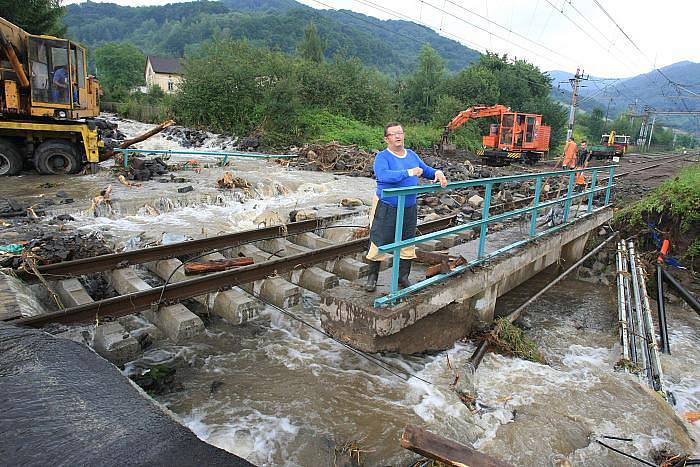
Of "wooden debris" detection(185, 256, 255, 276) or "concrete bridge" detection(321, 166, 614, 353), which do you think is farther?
"wooden debris" detection(185, 256, 255, 276)

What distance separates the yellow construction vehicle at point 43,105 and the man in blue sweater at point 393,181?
12.4m

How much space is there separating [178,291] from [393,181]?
2.73 m

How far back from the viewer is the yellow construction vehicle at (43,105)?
12.4 m

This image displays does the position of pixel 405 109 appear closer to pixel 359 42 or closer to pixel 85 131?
pixel 85 131

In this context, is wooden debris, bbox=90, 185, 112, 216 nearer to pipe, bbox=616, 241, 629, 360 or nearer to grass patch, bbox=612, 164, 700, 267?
pipe, bbox=616, 241, 629, 360

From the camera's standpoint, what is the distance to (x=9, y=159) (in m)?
13.1

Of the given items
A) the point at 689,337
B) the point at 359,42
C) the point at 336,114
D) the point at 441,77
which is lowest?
the point at 689,337

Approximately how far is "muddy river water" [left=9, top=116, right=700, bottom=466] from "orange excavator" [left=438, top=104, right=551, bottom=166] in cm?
2001

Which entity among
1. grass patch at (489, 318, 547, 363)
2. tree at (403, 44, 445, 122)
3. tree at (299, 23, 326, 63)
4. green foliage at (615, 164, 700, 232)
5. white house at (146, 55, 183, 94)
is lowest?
grass patch at (489, 318, 547, 363)

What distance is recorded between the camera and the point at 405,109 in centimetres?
4091

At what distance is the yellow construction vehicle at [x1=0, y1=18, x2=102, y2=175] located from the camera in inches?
487

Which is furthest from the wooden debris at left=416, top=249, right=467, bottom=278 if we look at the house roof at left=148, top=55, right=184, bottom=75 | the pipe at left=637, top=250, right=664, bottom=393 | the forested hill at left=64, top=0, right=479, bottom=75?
the forested hill at left=64, top=0, right=479, bottom=75

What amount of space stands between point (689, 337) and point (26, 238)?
32.6 feet

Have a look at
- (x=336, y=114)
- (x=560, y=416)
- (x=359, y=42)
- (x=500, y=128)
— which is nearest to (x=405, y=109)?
(x=336, y=114)
